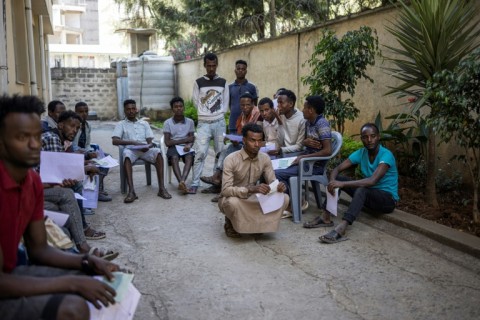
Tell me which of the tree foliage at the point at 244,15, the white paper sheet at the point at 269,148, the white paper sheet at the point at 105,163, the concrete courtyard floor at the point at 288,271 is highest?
the tree foliage at the point at 244,15

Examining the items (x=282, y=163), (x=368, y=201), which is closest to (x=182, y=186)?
(x=282, y=163)

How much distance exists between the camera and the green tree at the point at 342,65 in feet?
21.1

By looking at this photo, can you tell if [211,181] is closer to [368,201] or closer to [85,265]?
[368,201]

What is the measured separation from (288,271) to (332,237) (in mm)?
890

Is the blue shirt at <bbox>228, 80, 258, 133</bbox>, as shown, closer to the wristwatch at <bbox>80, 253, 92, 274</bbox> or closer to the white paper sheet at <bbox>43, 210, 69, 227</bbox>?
the white paper sheet at <bbox>43, 210, 69, 227</bbox>

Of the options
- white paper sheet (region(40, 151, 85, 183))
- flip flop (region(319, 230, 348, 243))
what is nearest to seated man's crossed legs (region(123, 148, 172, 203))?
white paper sheet (region(40, 151, 85, 183))

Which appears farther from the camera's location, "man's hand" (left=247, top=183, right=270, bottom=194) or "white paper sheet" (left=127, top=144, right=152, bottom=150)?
"white paper sheet" (left=127, top=144, right=152, bottom=150)

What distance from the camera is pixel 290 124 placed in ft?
19.5

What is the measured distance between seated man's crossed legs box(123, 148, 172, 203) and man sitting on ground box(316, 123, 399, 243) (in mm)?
2424

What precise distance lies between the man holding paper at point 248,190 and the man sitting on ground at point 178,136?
2.14m

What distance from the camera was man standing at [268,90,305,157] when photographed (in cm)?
588

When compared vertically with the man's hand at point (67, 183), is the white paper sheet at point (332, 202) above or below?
below

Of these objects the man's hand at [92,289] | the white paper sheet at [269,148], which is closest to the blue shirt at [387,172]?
the white paper sheet at [269,148]

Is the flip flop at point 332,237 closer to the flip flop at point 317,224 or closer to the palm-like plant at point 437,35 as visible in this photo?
the flip flop at point 317,224
